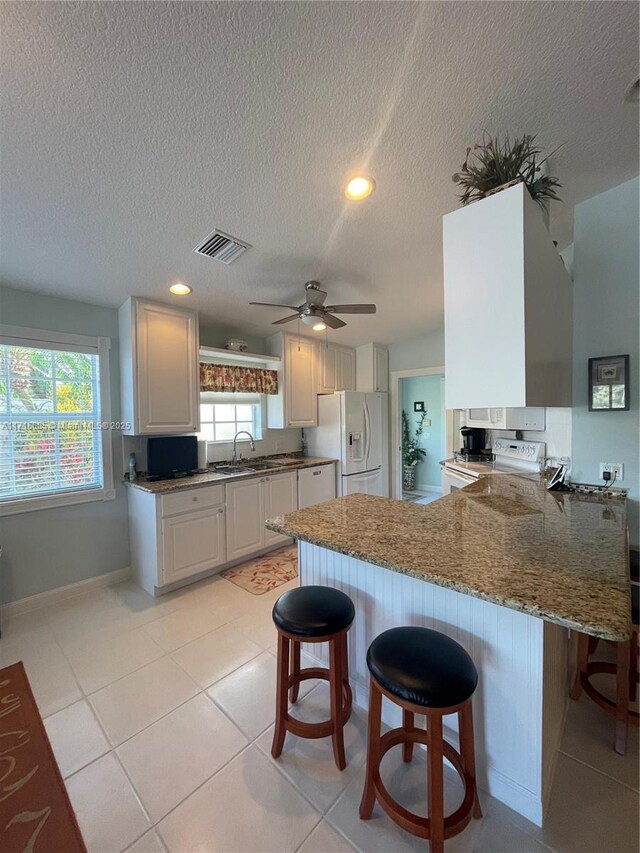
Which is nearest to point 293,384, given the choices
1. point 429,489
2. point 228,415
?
point 228,415

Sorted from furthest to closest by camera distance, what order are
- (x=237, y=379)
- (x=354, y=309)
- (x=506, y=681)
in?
1. (x=237, y=379)
2. (x=354, y=309)
3. (x=506, y=681)

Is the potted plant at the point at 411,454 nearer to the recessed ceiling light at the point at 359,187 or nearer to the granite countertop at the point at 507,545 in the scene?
the granite countertop at the point at 507,545

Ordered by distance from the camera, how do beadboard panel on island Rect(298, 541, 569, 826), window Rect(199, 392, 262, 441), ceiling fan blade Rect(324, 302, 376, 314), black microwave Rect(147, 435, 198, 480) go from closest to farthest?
1. beadboard panel on island Rect(298, 541, 569, 826)
2. ceiling fan blade Rect(324, 302, 376, 314)
3. black microwave Rect(147, 435, 198, 480)
4. window Rect(199, 392, 262, 441)

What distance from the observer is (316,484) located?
411 cm

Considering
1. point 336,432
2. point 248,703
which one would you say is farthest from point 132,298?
point 248,703

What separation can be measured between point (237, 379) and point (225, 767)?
10.3ft

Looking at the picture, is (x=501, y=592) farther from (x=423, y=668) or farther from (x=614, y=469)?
(x=614, y=469)

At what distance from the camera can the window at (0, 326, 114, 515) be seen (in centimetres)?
251

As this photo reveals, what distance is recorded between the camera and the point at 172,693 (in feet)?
5.91

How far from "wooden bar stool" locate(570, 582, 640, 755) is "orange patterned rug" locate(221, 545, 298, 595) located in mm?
2105

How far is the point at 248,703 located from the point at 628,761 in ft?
5.56

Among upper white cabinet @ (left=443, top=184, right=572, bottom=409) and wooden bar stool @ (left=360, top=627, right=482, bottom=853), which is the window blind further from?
upper white cabinet @ (left=443, top=184, right=572, bottom=409)

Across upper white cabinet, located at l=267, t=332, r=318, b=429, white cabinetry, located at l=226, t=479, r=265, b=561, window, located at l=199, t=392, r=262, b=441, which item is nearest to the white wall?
A: upper white cabinet, located at l=267, t=332, r=318, b=429

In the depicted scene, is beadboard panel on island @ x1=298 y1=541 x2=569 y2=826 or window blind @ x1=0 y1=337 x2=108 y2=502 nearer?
beadboard panel on island @ x1=298 y1=541 x2=569 y2=826
